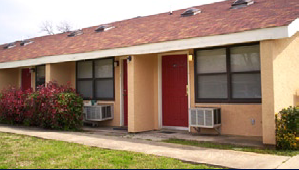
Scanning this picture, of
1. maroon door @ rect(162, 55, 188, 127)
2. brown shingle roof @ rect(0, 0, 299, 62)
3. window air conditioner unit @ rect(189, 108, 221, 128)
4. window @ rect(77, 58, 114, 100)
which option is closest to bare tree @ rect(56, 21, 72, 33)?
brown shingle roof @ rect(0, 0, 299, 62)

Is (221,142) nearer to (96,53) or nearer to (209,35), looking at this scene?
(209,35)

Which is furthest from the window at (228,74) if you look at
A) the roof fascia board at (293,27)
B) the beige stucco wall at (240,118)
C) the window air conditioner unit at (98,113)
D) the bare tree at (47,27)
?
the bare tree at (47,27)

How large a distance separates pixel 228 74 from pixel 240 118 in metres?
1.17

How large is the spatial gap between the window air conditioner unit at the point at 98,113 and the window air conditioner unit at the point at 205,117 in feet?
11.1

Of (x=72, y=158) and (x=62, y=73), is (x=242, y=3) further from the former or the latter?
(x=72, y=158)

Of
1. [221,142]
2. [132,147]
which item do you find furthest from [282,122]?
[132,147]

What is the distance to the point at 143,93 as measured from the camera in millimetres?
9625

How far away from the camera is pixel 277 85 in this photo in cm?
699

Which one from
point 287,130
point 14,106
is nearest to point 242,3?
point 287,130

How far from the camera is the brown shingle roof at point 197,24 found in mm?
7507

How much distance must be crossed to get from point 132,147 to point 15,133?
13.7ft

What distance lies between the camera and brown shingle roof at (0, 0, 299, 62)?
7.51 m

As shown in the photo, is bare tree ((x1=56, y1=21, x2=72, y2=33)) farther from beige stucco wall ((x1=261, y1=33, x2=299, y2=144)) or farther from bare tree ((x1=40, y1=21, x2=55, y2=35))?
beige stucco wall ((x1=261, y1=33, x2=299, y2=144))

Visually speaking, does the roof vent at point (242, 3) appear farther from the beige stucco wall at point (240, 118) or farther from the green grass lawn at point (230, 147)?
the green grass lawn at point (230, 147)
